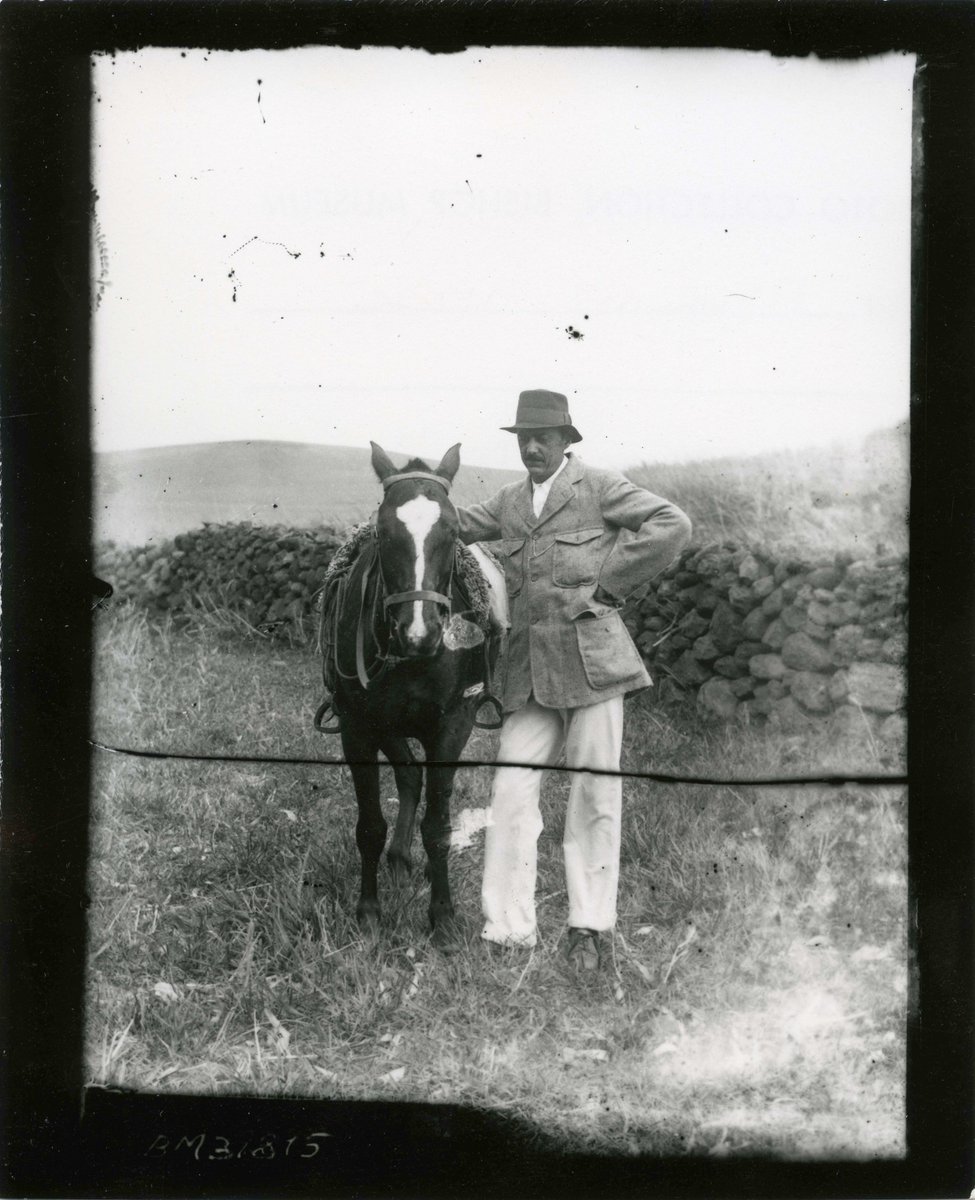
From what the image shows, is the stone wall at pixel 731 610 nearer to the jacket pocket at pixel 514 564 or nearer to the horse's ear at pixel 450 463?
the jacket pocket at pixel 514 564

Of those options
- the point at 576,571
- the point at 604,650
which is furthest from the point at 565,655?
the point at 576,571

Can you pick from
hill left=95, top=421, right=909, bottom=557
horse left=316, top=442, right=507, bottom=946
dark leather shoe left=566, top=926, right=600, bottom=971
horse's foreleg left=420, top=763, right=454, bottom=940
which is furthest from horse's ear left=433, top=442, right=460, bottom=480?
dark leather shoe left=566, top=926, right=600, bottom=971

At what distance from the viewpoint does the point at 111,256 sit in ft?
11.1

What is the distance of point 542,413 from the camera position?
3242 millimetres

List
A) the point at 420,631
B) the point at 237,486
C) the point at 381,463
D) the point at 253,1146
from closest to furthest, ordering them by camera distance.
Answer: the point at 420,631 → the point at 381,463 → the point at 253,1146 → the point at 237,486

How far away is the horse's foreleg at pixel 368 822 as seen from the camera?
3.27 metres

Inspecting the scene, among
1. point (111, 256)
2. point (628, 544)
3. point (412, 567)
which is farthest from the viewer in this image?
point (111, 256)

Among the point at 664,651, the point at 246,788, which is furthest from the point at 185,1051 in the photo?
the point at 664,651

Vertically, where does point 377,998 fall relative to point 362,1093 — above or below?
above

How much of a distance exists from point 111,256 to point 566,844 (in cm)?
260

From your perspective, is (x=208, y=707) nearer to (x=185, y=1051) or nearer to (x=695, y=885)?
(x=185, y=1051)

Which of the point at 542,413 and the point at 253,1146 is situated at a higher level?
the point at 542,413

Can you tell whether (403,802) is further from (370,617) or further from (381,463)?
(381,463)

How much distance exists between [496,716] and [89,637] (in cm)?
147
